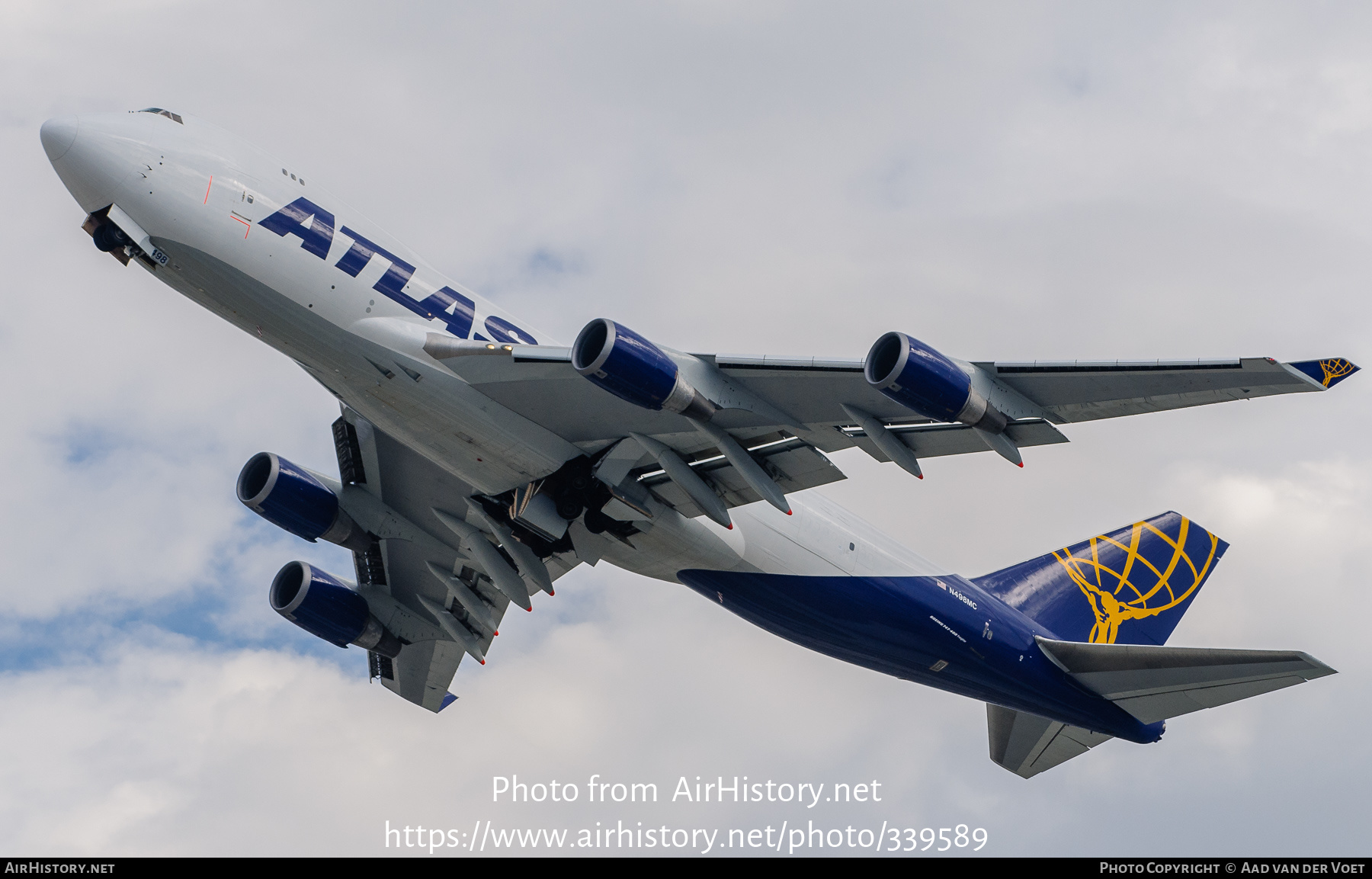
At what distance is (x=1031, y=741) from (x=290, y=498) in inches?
695

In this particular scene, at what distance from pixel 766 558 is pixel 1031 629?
6.65 m

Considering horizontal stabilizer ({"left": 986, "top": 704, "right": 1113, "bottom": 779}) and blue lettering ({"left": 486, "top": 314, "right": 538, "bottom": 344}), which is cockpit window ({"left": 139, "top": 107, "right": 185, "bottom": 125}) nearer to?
blue lettering ({"left": 486, "top": 314, "right": 538, "bottom": 344})

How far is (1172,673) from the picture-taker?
78.5ft

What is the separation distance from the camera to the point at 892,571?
23.9 m

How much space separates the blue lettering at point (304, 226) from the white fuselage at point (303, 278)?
0.06m

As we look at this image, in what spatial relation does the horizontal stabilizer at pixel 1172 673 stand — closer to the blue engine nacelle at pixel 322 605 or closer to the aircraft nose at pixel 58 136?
the blue engine nacelle at pixel 322 605

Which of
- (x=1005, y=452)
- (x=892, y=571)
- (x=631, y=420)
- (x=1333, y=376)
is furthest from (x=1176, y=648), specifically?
(x=631, y=420)

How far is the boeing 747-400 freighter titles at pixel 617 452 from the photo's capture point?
18.0 meters

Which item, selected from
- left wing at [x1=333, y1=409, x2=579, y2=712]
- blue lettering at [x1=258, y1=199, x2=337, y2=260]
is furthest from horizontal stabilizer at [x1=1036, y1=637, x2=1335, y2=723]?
blue lettering at [x1=258, y1=199, x2=337, y2=260]

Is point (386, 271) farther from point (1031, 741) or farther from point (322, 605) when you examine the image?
point (1031, 741)

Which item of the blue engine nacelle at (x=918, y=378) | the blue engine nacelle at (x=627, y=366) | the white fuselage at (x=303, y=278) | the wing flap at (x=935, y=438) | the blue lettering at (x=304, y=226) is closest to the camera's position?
the blue engine nacelle at (x=918, y=378)

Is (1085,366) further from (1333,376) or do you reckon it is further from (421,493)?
(421,493)

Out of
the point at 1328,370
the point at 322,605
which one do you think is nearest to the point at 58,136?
the point at 322,605

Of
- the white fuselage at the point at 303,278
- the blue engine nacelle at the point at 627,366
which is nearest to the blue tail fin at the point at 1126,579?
the blue engine nacelle at the point at 627,366
